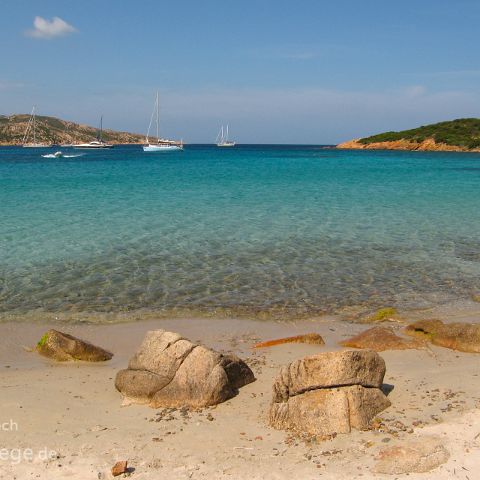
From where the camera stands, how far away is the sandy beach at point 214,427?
5.82m

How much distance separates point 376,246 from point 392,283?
460 cm

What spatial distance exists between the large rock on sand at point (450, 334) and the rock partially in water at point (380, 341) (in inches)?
14.7

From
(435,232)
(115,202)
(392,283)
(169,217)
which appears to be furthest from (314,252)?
(115,202)

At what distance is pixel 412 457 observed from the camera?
18.9 feet

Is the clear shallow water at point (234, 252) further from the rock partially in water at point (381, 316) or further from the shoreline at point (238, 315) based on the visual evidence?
the rock partially in water at point (381, 316)

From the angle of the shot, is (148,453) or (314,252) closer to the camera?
(148,453)

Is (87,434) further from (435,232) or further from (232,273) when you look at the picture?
(435,232)

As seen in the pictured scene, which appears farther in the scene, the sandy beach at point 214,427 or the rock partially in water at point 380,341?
the rock partially in water at point 380,341

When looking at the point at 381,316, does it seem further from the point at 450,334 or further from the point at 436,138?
the point at 436,138

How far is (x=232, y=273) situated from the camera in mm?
Result: 15000

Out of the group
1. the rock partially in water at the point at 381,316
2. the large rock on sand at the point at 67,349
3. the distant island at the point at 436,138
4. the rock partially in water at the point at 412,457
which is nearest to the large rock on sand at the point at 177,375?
the large rock on sand at the point at 67,349

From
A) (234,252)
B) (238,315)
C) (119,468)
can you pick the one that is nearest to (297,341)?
(238,315)

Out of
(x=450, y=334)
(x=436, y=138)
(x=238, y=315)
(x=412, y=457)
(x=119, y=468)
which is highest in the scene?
Result: (x=436, y=138)

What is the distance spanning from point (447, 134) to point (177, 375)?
13188 centimetres
